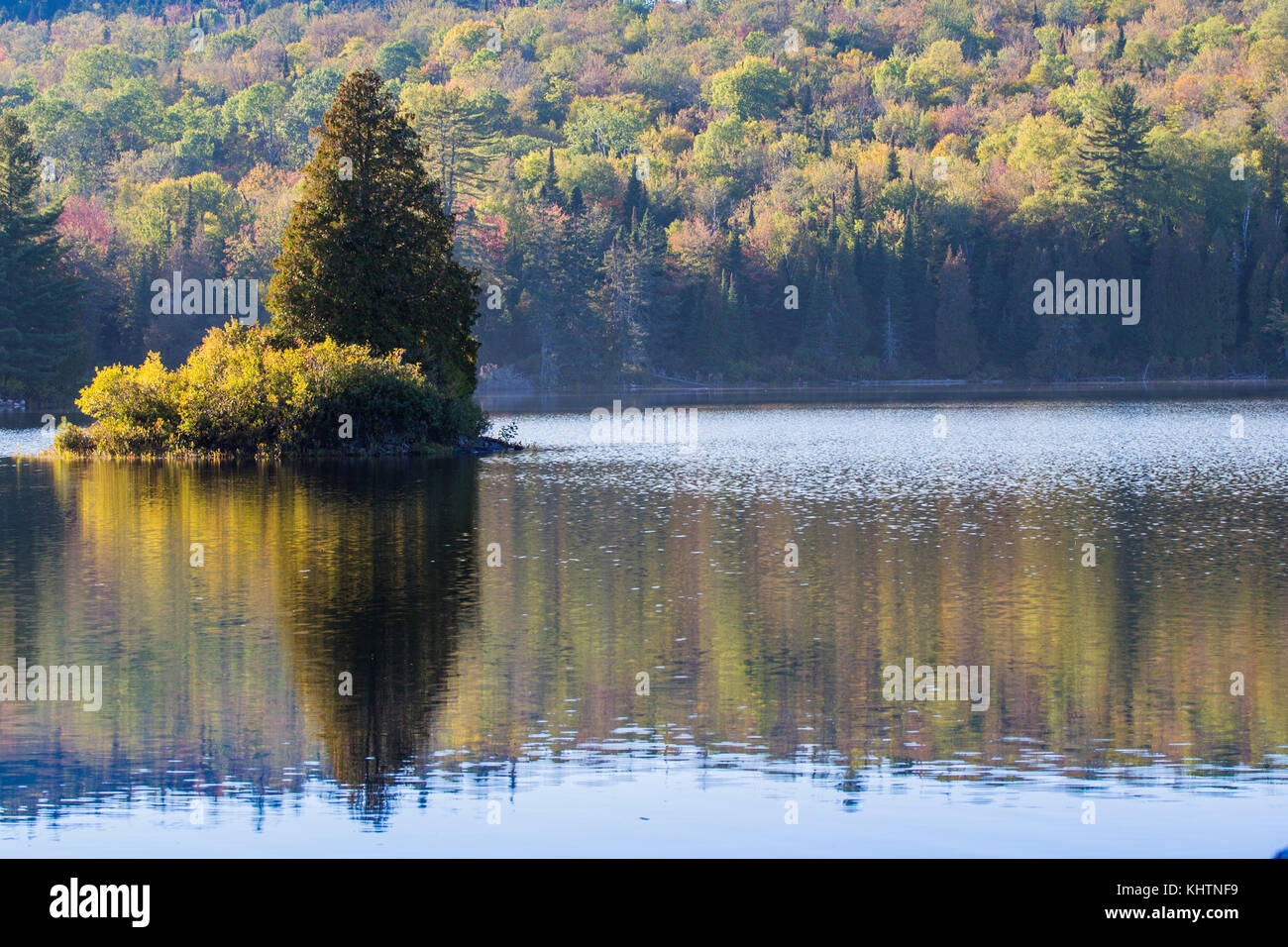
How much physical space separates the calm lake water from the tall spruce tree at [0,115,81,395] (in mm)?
60664

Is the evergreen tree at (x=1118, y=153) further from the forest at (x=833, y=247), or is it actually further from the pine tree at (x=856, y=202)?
the pine tree at (x=856, y=202)

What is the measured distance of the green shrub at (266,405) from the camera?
50219 millimetres

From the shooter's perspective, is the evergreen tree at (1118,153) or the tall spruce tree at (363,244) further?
the evergreen tree at (1118,153)

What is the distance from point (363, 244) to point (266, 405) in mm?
6919

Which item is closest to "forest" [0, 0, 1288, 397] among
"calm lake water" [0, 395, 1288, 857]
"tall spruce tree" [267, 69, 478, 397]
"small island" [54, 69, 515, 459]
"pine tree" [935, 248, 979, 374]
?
"pine tree" [935, 248, 979, 374]

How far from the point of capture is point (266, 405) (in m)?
50.2

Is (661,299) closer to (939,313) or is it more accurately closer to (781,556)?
(939,313)

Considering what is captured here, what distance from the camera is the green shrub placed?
165 ft

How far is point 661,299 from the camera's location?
13088 cm

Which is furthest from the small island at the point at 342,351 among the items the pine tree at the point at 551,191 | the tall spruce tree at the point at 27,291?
the pine tree at the point at 551,191

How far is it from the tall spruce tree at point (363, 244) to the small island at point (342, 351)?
49 mm

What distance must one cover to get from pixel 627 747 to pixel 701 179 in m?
148

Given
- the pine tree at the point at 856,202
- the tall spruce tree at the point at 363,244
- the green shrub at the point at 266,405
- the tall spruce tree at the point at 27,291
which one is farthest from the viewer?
the pine tree at the point at 856,202
